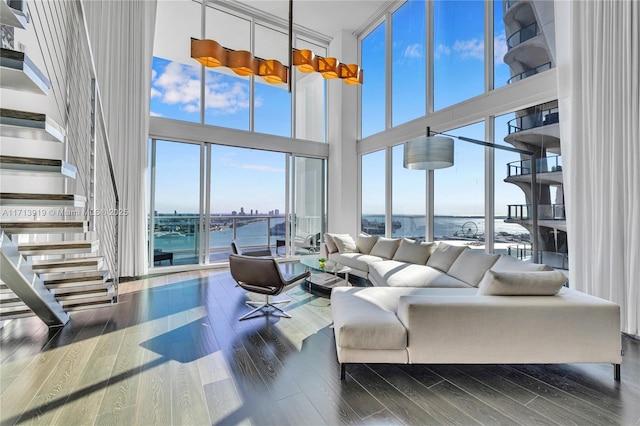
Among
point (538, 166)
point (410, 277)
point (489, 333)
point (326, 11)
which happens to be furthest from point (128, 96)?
point (538, 166)

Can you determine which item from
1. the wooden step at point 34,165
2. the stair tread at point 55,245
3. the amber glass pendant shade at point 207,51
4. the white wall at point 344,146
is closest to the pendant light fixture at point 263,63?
the amber glass pendant shade at point 207,51

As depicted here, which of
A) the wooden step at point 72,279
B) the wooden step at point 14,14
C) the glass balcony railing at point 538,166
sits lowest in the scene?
the wooden step at point 72,279

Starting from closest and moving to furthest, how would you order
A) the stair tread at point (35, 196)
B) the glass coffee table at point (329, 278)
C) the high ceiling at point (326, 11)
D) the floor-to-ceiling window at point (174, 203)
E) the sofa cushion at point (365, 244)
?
the stair tread at point (35, 196)
the glass coffee table at point (329, 278)
the floor-to-ceiling window at point (174, 203)
the sofa cushion at point (365, 244)
the high ceiling at point (326, 11)

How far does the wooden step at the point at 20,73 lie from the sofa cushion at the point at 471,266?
13.7 feet

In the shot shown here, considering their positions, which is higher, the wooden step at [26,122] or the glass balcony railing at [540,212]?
the wooden step at [26,122]

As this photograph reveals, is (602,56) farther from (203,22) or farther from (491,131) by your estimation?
(203,22)

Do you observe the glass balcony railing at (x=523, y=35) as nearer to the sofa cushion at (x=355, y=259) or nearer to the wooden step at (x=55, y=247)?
the sofa cushion at (x=355, y=259)

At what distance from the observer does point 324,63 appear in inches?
145

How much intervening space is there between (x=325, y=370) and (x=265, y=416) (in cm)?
64

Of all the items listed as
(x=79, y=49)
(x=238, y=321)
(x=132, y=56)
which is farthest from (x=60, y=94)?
(x=238, y=321)

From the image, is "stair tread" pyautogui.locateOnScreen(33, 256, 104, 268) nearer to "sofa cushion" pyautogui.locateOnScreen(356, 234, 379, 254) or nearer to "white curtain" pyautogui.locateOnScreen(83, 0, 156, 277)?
"white curtain" pyautogui.locateOnScreen(83, 0, 156, 277)

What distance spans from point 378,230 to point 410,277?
3.26 meters

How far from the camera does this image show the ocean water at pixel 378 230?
4746 millimetres

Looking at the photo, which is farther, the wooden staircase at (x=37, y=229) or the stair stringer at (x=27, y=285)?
the stair stringer at (x=27, y=285)
